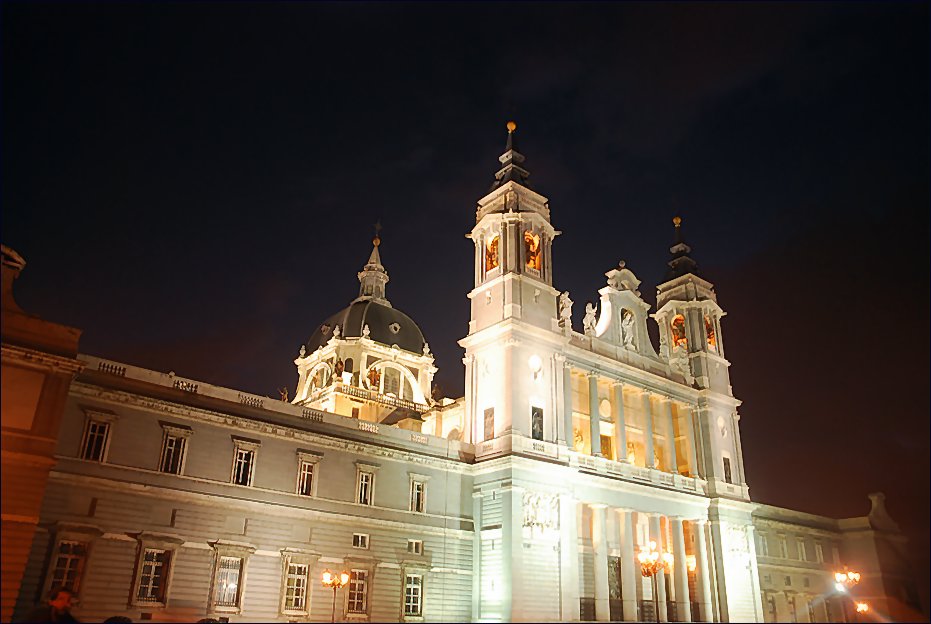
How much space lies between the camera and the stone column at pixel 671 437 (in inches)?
1922

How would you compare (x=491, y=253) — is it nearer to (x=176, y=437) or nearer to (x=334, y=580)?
(x=334, y=580)

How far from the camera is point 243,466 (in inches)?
1272

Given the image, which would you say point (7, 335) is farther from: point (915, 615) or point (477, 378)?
point (915, 615)

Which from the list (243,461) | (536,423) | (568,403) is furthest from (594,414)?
(243,461)

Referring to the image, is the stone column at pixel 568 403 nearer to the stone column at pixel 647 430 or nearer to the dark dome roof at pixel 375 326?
the stone column at pixel 647 430

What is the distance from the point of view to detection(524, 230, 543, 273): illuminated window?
4516 cm

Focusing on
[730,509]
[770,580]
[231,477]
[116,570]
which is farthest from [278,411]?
[770,580]

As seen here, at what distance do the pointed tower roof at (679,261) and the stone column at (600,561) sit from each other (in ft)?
74.3

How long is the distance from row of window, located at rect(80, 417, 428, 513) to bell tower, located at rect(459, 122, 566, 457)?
5.94 metres

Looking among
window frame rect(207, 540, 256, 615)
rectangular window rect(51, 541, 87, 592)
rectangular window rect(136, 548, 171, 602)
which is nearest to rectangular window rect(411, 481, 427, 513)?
window frame rect(207, 540, 256, 615)

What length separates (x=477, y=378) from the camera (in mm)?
42625

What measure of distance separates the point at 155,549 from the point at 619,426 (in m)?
27.4

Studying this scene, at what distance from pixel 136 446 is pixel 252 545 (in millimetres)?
6287

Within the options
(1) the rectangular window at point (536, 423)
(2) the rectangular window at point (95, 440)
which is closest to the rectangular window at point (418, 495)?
(1) the rectangular window at point (536, 423)
